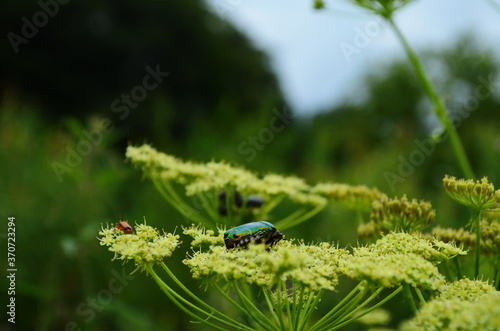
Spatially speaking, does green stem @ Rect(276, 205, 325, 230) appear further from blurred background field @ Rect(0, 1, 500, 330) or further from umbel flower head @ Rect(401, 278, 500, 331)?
umbel flower head @ Rect(401, 278, 500, 331)

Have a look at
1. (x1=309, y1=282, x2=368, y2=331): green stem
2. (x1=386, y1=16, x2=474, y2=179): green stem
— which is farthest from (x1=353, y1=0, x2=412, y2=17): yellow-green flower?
(x1=309, y1=282, x2=368, y2=331): green stem

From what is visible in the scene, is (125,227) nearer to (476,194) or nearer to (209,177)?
(209,177)

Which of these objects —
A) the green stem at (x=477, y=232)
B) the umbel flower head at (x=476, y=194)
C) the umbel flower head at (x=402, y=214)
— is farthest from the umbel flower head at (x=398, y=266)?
the umbel flower head at (x=402, y=214)

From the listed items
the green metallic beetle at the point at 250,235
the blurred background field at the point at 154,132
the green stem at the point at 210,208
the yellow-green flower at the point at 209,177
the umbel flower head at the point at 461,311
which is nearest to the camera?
the umbel flower head at the point at 461,311

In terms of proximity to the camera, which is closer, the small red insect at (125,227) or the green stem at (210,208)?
the small red insect at (125,227)

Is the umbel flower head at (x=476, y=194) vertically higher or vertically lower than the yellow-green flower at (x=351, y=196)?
lower

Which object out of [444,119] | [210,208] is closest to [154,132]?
[210,208]

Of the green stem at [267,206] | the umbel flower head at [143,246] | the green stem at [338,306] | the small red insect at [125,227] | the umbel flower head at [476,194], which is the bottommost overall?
the green stem at [338,306]

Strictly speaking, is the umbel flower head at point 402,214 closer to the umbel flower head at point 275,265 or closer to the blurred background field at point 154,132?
the umbel flower head at point 275,265
